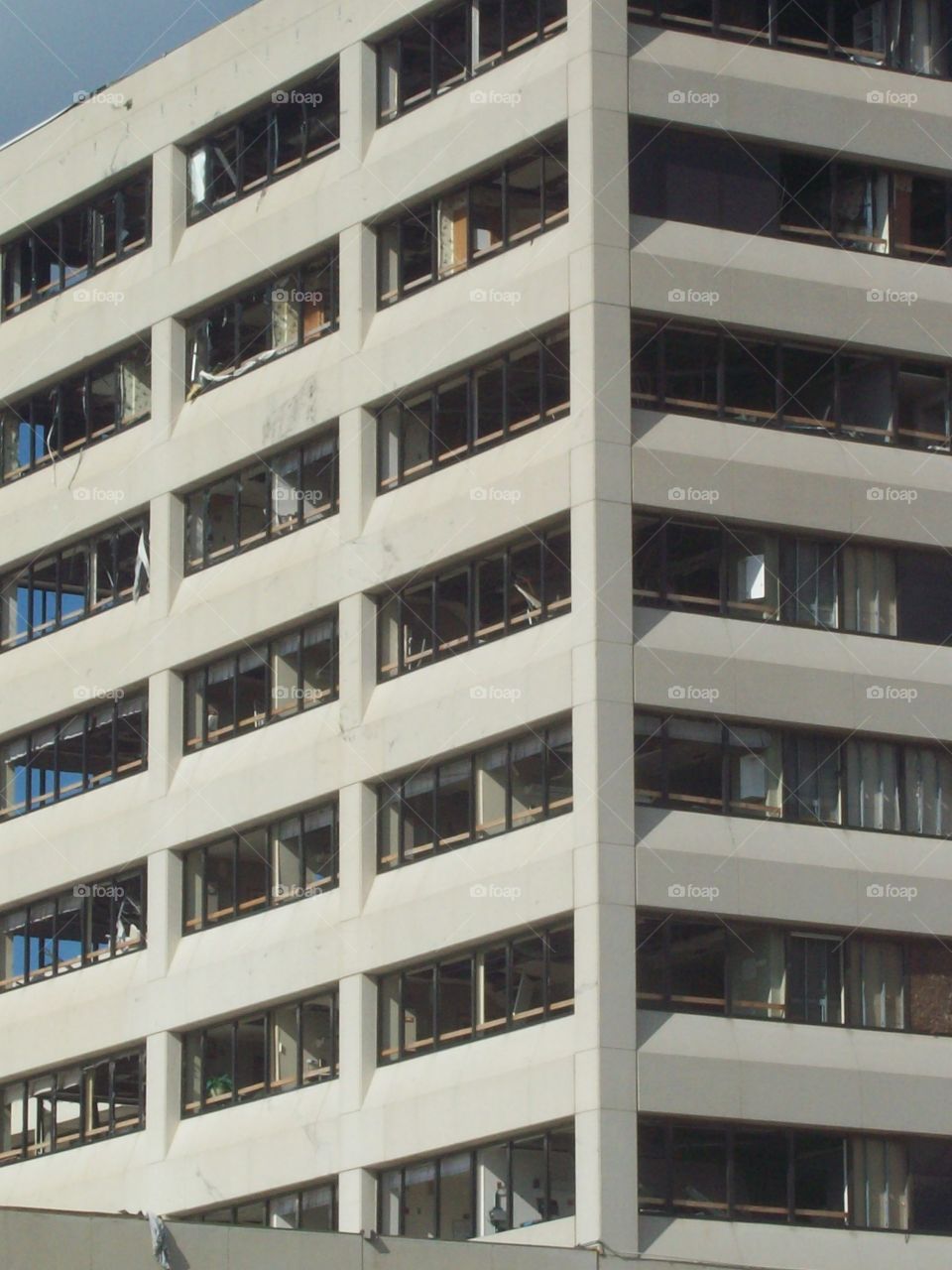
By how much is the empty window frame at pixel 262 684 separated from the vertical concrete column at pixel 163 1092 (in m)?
5.93

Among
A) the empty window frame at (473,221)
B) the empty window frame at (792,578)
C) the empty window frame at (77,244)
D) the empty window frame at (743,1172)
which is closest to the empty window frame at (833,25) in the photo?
the empty window frame at (473,221)

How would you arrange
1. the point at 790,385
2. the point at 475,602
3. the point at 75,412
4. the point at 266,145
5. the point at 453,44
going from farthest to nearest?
the point at 75,412, the point at 266,145, the point at 453,44, the point at 790,385, the point at 475,602

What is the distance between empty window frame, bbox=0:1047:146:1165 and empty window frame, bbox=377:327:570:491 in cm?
1288

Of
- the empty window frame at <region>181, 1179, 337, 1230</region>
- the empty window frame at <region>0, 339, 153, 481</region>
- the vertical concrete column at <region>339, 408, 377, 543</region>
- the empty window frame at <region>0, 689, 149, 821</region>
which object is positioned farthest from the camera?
the empty window frame at <region>0, 339, 153, 481</region>

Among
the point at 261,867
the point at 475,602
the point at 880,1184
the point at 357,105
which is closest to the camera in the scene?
the point at 880,1184

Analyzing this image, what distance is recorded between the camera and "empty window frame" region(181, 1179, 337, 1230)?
193 feet

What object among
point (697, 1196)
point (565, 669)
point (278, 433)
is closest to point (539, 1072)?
point (697, 1196)

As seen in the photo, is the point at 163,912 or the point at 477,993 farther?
the point at 163,912

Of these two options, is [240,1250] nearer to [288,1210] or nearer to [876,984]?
[288,1210]

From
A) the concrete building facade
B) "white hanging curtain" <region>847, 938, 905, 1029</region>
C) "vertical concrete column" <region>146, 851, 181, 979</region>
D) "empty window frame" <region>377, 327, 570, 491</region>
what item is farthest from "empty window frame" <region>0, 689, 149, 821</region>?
"white hanging curtain" <region>847, 938, 905, 1029</region>

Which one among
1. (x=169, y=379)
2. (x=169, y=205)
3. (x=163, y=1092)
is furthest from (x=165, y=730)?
(x=169, y=205)

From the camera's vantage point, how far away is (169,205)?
221ft

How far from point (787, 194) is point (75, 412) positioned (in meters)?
17.4

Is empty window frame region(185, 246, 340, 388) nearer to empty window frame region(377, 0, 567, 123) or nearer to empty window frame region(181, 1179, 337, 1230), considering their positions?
empty window frame region(377, 0, 567, 123)
